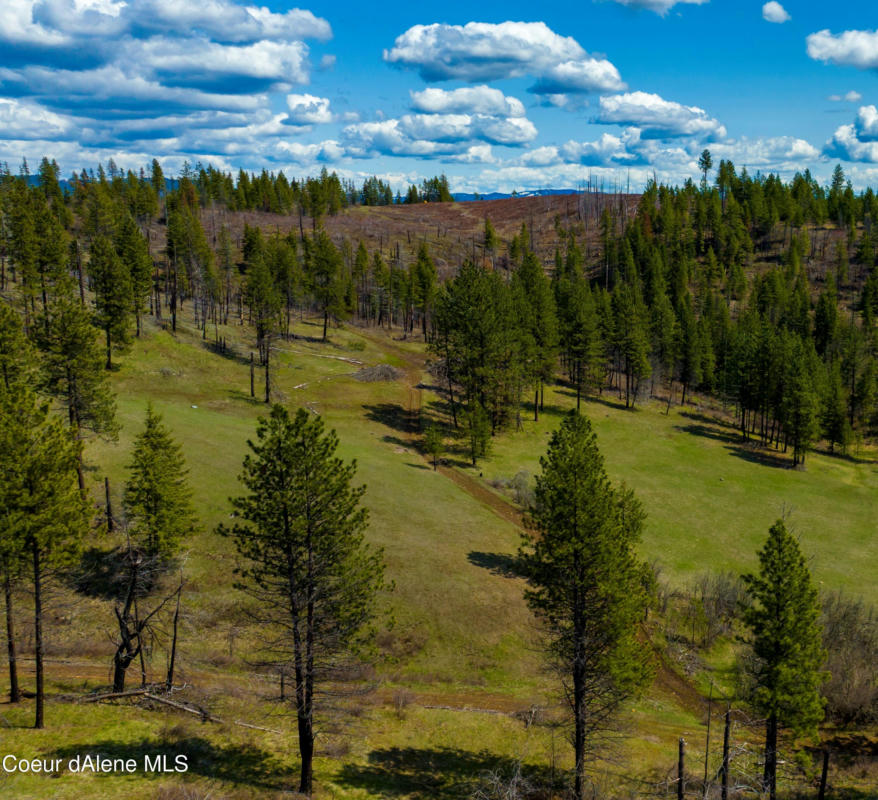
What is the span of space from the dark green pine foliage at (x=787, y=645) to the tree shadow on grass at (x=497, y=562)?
18503 millimetres

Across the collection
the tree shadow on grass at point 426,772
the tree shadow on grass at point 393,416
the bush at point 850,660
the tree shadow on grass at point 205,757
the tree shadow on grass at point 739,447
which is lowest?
the tree shadow on grass at point 426,772

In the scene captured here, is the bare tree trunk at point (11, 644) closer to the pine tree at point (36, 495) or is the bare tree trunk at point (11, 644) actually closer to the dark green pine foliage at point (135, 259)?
the pine tree at point (36, 495)

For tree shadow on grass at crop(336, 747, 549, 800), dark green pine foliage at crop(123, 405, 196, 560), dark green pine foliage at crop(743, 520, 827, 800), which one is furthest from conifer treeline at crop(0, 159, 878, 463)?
dark green pine foliage at crop(743, 520, 827, 800)

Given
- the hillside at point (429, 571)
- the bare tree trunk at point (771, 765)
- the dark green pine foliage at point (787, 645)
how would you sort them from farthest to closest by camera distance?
the dark green pine foliage at point (787, 645), the hillside at point (429, 571), the bare tree trunk at point (771, 765)

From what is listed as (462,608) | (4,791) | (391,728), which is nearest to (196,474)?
(462,608)

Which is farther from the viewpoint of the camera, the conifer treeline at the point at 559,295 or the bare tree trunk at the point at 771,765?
the conifer treeline at the point at 559,295

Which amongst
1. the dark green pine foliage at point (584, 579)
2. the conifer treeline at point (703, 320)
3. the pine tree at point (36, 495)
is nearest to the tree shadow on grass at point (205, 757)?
the pine tree at point (36, 495)

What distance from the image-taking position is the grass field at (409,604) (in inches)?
1040

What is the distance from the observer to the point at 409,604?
40406mm

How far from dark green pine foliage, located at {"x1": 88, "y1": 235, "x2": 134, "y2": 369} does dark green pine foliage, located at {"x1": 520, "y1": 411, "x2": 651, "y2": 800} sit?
5873 cm

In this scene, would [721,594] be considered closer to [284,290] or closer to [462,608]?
[462,608]

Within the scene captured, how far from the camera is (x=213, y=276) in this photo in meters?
110

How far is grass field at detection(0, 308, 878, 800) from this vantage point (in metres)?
26.4

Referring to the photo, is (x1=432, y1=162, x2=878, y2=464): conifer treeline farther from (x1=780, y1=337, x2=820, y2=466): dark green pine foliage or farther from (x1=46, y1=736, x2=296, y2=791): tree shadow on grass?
(x1=46, y1=736, x2=296, y2=791): tree shadow on grass
